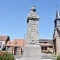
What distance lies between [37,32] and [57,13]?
84434 millimetres

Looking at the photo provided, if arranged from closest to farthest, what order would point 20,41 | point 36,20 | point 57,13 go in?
point 36,20 < point 20,41 < point 57,13

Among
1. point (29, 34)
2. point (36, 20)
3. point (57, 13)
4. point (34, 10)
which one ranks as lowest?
point (29, 34)

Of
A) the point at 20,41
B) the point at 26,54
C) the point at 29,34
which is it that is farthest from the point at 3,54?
the point at 20,41

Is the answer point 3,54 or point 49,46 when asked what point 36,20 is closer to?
point 3,54

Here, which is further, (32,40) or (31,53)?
(32,40)

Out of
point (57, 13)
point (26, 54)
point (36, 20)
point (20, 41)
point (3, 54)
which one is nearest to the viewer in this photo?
point (3, 54)

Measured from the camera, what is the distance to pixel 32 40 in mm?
15344

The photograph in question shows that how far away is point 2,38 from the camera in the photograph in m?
85.9

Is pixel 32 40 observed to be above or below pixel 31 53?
above

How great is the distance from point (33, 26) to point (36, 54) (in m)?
2.60

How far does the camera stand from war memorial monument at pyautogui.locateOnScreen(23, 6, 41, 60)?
14866mm

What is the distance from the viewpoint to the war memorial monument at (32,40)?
14.9 metres

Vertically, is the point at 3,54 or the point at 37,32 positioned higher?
the point at 37,32

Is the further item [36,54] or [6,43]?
[6,43]
